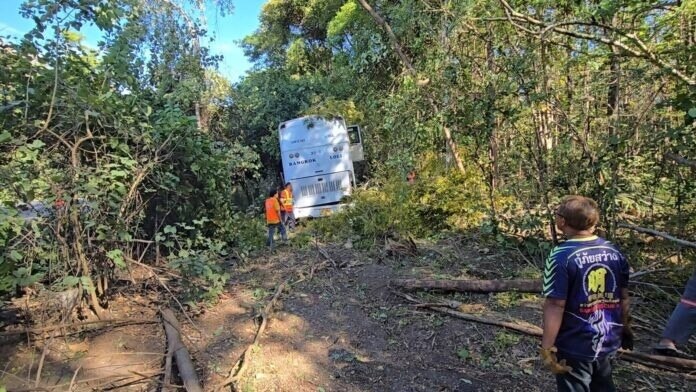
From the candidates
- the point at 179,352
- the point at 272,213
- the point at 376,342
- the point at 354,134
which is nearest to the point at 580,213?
the point at 376,342

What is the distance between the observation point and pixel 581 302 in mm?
2578

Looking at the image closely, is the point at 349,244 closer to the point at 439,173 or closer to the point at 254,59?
the point at 439,173

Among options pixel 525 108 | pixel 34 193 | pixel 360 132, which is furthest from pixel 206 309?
pixel 360 132

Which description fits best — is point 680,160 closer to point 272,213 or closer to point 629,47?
point 629,47

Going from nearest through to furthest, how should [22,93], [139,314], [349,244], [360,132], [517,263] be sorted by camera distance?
[22,93] → [139,314] → [517,263] → [349,244] → [360,132]

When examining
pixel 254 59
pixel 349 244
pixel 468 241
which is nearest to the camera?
pixel 468 241

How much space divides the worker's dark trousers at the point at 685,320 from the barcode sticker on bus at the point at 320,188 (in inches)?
405

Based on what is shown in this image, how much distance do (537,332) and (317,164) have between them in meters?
9.98

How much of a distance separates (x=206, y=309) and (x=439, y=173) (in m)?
5.62

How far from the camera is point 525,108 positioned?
5664 millimetres

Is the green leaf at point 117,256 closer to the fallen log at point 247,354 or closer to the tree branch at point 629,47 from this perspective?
the fallen log at point 247,354

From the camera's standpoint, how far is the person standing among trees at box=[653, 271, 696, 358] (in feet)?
12.1

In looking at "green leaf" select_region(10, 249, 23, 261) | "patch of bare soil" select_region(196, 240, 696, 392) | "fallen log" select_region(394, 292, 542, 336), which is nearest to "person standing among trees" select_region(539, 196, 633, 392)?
"patch of bare soil" select_region(196, 240, 696, 392)

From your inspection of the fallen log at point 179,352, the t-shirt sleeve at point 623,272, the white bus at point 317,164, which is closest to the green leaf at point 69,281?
the fallen log at point 179,352
